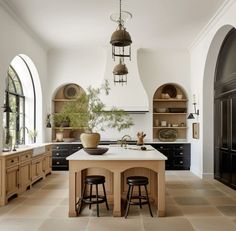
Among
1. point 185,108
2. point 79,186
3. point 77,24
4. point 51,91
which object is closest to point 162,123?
point 185,108

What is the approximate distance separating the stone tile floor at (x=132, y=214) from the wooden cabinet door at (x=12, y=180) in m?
0.19

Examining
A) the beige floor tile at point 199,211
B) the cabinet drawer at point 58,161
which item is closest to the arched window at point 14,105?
the cabinet drawer at point 58,161

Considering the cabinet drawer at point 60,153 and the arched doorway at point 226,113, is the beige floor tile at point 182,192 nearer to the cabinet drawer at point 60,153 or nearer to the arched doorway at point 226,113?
the arched doorway at point 226,113

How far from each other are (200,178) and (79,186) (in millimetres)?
3727

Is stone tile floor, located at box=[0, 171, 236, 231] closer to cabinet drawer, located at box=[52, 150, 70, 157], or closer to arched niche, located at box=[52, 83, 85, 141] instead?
cabinet drawer, located at box=[52, 150, 70, 157]

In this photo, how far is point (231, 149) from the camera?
6.50 meters

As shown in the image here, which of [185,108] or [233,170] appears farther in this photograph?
[185,108]

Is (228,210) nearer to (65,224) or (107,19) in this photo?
(65,224)

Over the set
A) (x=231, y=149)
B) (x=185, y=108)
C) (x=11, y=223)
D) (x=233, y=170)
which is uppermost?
(x=185, y=108)

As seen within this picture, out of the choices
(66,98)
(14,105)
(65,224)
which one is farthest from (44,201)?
(66,98)

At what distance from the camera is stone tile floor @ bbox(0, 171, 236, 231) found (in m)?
4.06

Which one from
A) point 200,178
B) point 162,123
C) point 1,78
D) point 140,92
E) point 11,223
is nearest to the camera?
point 11,223

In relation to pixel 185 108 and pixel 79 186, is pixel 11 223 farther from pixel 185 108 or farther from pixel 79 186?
pixel 185 108

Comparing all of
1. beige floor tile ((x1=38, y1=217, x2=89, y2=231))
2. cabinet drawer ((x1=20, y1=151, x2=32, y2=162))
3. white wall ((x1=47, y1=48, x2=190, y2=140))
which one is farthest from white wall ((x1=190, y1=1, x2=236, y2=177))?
beige floor tile ((x1=38, y1=217, x2=89, y2=231))
